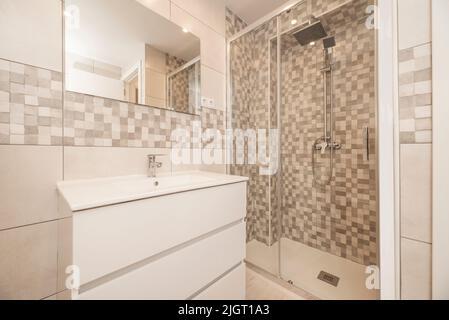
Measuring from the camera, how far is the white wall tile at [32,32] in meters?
0.75

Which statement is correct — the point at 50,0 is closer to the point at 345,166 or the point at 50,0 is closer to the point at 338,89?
the point at 338,89

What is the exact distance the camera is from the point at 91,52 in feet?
3.22

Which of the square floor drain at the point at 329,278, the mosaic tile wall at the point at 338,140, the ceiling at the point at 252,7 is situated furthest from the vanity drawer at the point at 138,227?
the ceiling at the point at 252,7

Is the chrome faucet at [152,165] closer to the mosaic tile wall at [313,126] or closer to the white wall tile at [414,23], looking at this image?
the mosaic tile wall at [313,126]

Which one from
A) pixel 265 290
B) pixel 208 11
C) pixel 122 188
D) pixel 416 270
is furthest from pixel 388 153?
pixel 208 11

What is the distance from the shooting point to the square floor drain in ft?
4.48

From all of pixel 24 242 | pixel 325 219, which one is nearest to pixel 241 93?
pixel 325 219

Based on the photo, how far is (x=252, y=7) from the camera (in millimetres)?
1771

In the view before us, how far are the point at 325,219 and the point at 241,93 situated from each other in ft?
4.58

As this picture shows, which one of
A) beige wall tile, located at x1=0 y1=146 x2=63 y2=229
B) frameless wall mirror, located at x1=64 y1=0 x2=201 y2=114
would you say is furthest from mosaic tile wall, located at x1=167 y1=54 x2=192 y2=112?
beige wall tile, located at x1=0 y1=146 x2=63 y2=229

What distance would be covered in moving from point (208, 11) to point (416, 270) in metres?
1.95

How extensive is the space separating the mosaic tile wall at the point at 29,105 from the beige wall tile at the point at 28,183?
0.05m

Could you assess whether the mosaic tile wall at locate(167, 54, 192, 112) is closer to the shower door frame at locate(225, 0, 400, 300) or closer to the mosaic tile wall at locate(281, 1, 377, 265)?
the mosaic tile wall at locate(281, 1, 377, 265)

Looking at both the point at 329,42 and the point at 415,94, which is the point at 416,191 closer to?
the point at 415,94
